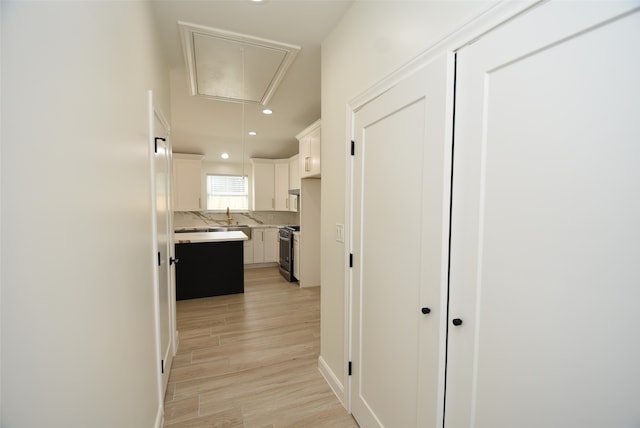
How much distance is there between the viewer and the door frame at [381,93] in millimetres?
926

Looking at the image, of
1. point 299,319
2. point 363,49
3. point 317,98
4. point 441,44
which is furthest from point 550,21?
point 299,319

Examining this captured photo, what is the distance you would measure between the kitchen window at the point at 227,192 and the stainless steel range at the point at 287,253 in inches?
72.0

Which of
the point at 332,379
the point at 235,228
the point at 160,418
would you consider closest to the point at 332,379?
the point at 332,379

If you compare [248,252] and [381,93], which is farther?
[248,252]

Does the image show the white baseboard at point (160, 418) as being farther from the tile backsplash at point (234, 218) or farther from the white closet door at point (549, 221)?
the tile backsplash at point (234, 218)

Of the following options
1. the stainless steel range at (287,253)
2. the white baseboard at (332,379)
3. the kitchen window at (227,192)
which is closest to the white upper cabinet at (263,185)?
the kitchen window at (227,192)

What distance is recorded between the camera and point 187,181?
6008 millimetres

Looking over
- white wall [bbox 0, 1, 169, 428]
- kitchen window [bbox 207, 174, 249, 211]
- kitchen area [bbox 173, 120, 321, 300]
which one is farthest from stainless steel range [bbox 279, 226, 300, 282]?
white wall [bbox 0, 1, 169, 428]

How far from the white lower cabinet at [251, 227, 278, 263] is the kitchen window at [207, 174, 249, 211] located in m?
0.97

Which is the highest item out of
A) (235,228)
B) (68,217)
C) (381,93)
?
(381,93)

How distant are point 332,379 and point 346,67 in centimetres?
238

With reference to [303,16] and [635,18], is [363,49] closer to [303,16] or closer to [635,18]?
[303,16]

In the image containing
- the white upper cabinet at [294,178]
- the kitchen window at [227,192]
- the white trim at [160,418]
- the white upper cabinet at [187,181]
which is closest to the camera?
the white trim at [160,418]

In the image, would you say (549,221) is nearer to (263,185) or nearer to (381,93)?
(381,93)
